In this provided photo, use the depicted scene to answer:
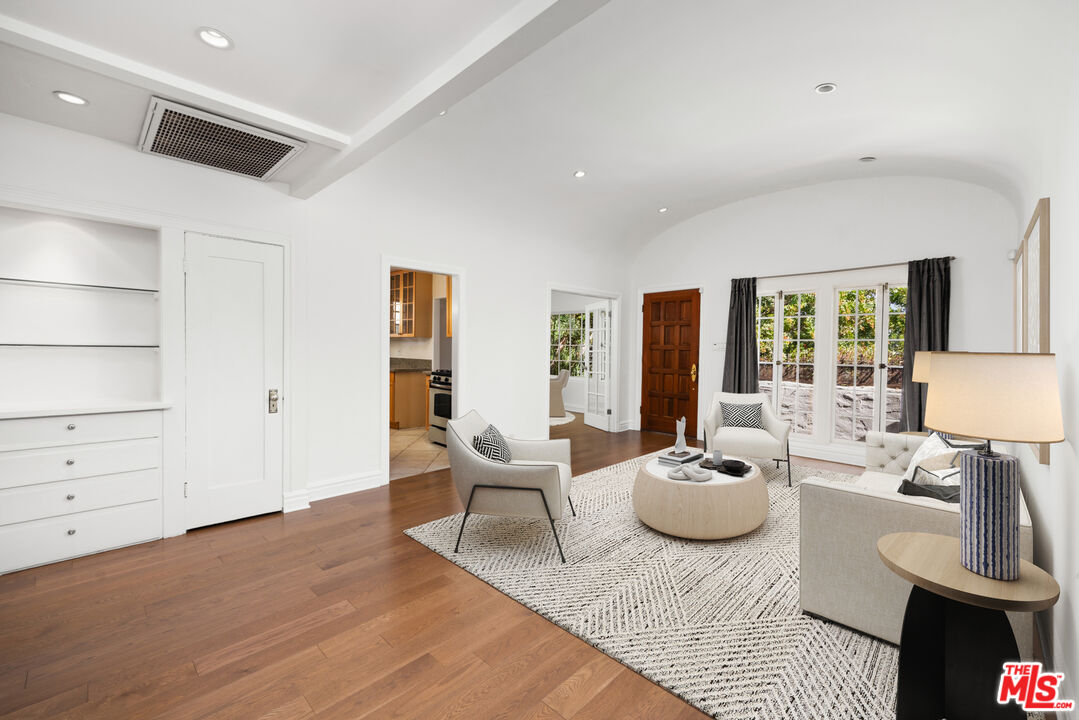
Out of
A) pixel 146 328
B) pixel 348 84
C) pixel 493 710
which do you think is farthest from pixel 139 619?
pixel 348 84

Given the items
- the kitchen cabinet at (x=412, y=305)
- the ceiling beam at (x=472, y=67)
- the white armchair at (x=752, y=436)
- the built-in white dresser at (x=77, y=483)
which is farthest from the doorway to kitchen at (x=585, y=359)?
the built-in white dresser at (x=77, y=483)

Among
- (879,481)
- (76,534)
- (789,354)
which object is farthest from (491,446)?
(789,354)

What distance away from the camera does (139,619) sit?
2.29 metres

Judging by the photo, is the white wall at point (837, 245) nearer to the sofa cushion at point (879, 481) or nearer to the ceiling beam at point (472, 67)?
the sofa cushion at point (879, 481)

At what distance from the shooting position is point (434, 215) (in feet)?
15.5

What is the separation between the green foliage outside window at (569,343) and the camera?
9.44 m

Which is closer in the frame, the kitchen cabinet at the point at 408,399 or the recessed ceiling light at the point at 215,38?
the recessed ceiling light at the point at 215,38

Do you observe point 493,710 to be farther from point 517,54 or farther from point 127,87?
point 127,87

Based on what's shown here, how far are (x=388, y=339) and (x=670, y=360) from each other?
4231mm

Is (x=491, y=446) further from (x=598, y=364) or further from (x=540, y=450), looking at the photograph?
(x=598, y=364)

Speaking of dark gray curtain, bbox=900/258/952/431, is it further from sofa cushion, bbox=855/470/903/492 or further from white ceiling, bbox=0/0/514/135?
white ceiling, bbox=0/0/514/135

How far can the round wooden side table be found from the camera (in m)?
1.43

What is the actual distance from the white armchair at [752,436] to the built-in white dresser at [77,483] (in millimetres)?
4539
